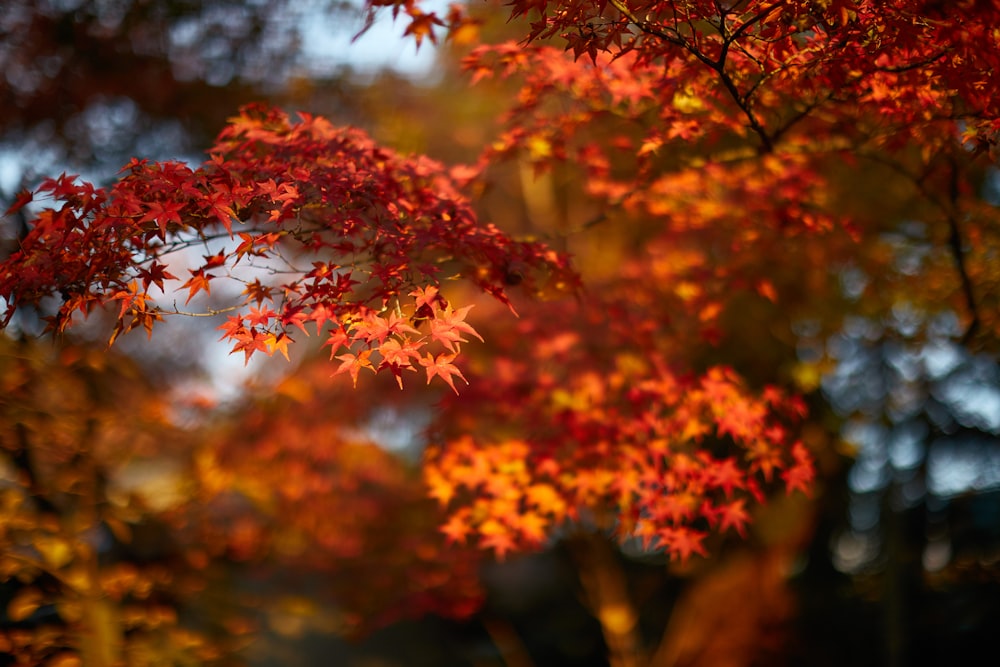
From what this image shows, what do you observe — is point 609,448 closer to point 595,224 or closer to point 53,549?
point 595,224

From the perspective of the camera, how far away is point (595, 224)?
4.32 m

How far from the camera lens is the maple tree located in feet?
8.21

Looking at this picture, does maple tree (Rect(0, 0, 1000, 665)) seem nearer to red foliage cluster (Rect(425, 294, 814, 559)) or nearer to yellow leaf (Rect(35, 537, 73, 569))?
red foliage cluster (Rect(425, 294, 814, 559))

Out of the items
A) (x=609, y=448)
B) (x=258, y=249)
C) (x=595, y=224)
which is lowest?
(x=609, y=448)

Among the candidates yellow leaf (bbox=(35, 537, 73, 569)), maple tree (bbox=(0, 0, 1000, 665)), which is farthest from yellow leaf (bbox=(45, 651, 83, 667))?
maple tree (bbox=(0, 0, 1000, 665))

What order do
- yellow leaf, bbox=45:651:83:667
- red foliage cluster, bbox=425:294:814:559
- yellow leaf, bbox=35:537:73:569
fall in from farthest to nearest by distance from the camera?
yellow leaf, bbox=35:537:73:569 → yellow leaf, bbox=45:651:83:667 → red foliage cluster, bbox=425:294:814:559

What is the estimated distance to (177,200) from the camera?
253cm

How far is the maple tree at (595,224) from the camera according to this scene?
8.21ft

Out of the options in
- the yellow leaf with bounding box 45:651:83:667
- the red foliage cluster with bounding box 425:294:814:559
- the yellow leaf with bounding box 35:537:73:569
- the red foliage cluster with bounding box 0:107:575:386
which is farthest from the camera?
the yellow leaf with bounding box 35:537:73:569

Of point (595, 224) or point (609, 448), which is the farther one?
point (595, 224)

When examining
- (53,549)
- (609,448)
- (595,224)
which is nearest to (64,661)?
(53,549)

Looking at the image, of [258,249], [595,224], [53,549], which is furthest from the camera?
[595,224]

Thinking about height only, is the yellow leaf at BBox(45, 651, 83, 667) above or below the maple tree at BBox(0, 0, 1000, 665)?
below

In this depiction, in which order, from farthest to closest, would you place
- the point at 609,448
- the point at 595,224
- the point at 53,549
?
1. the point at 595,224
2. the point at 53,549
3. the point at 609,448
